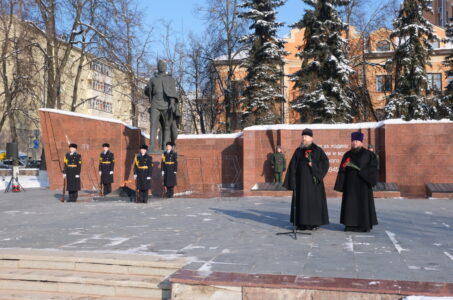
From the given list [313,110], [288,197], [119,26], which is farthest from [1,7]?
[288,197]

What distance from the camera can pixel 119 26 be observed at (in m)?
25.8

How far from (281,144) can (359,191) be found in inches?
359

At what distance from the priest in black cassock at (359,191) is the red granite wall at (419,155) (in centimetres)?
778

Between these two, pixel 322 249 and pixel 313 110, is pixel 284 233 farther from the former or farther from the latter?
pixel 313 110

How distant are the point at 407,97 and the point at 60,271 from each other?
22758mm

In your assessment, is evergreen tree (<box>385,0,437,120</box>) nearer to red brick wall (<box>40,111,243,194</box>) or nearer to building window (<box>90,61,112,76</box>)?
red brick wall (<box>40,111,243,194</box>)

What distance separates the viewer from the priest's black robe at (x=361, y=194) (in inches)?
296

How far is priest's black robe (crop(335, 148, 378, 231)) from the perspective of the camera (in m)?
7.52

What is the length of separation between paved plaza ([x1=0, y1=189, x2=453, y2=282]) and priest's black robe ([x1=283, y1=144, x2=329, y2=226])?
0.34 metres

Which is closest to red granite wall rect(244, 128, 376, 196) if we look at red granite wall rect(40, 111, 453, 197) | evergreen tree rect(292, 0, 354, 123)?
red granite wall rect(40, 111, 453, 197)

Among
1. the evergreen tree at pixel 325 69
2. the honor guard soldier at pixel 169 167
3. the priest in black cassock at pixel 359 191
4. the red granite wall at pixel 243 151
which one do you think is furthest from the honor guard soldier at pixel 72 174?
the evergreen tree at pixel 325 69

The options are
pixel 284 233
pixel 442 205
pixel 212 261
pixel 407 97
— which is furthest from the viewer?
pixel 407 97

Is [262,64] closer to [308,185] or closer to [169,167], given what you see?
[169,167]

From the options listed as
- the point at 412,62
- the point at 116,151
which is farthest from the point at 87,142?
the point at 412,62
